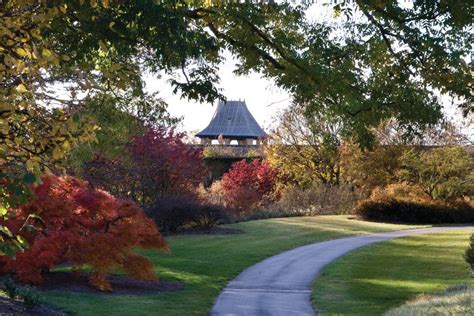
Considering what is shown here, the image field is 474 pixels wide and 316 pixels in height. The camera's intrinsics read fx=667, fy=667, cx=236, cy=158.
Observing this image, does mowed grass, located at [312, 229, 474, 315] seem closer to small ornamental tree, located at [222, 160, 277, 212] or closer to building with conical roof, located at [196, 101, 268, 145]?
small ornamental tree, located at [222, 160, 277, 212]

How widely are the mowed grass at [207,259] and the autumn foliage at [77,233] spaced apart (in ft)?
2.19

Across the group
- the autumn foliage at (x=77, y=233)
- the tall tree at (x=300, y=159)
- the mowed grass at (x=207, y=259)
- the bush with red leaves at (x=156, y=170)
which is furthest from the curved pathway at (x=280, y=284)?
the tall tree at (x=300, y=159)

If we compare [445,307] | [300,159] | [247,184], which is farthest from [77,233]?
[300,159]

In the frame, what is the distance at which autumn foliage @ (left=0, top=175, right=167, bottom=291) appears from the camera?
12523 mm

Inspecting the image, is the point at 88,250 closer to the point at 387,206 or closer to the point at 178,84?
the point at 178,84

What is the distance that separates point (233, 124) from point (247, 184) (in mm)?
23759

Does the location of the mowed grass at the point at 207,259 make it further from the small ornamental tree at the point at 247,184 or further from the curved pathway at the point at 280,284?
the small ornamental tree at the point at 247,184

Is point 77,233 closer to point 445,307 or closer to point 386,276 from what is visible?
point 445,307

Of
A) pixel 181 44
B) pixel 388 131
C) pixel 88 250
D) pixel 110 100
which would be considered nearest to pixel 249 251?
pixel 88 250

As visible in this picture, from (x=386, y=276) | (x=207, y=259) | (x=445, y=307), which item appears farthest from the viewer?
(x=207, y=259)

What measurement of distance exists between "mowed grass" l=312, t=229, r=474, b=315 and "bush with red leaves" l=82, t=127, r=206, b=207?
9708 mm

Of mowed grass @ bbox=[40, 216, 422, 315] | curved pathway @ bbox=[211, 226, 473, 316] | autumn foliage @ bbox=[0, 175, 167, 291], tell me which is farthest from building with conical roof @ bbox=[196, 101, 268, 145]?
autumn foliage @ bbox=[0, 175, 167, 291]

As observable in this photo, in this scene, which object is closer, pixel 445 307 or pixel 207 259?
pixel 445 307

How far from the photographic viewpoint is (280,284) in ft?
49.5
